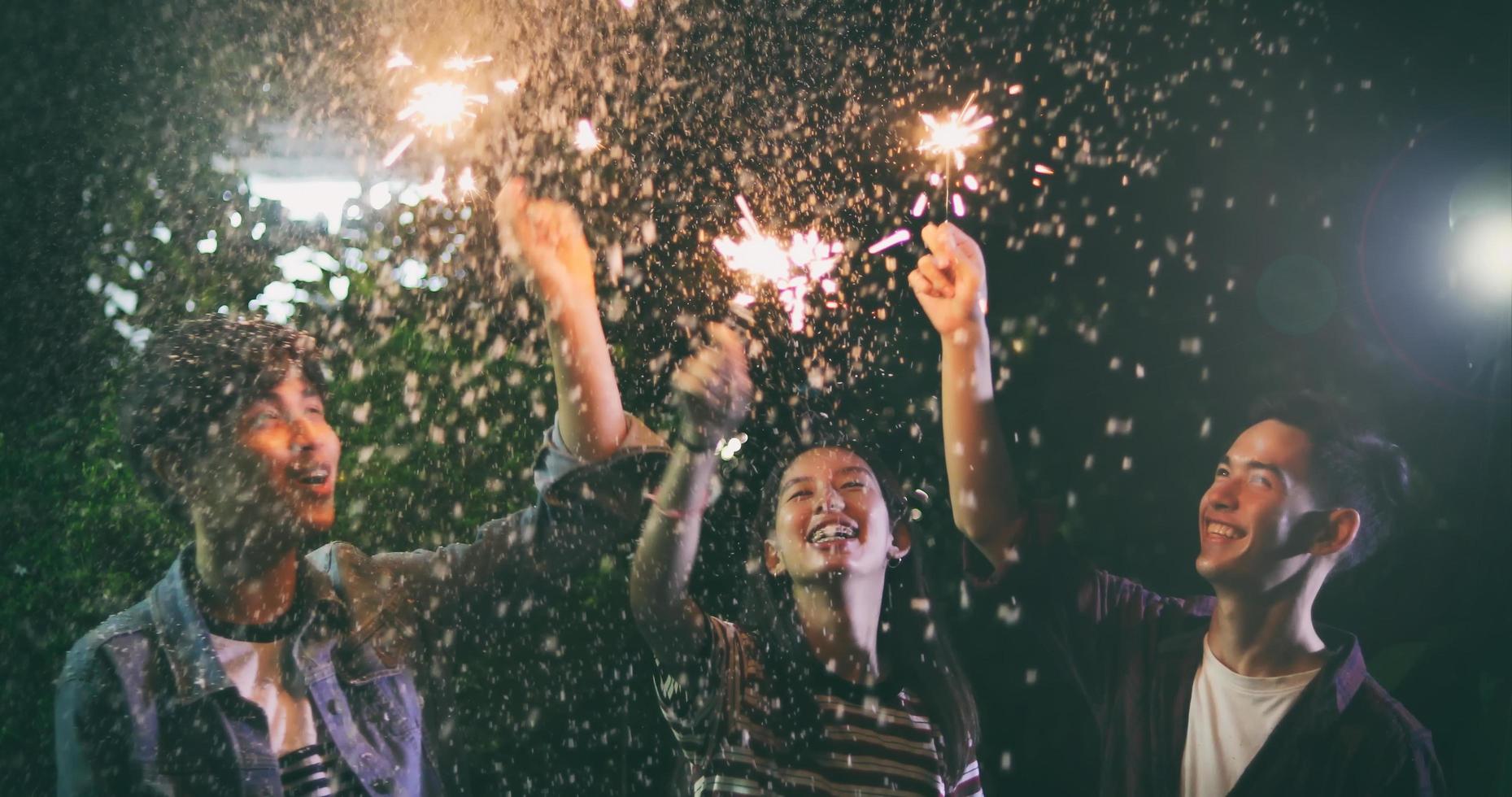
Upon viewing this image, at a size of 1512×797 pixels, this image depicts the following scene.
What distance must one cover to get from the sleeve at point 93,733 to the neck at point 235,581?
→ 0.67 ft

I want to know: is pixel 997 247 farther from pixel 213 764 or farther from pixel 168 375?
pixel 213 764

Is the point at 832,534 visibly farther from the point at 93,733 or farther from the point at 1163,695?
the point at 93,733

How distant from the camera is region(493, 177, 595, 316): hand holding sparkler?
2133 mm

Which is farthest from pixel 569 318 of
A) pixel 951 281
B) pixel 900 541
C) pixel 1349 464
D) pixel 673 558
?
pixel 1349 464

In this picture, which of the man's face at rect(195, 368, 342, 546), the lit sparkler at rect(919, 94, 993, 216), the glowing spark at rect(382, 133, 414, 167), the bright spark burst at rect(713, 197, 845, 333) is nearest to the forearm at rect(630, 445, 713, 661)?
the man's face at rect(195, 368, 342, 546)

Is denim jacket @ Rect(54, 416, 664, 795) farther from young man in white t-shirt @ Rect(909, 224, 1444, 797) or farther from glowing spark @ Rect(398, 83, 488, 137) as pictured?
glowing spark @ Rect(398, 83, 488, 137)

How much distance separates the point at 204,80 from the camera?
2.94m

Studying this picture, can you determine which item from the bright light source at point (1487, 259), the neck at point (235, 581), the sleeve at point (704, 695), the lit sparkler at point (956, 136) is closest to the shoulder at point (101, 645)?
the neck at point (235, 581)

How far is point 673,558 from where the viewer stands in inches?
85.0

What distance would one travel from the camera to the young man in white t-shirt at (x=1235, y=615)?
7.87 feet

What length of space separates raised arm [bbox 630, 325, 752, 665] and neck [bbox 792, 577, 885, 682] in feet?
1.04

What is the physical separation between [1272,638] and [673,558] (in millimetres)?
1564

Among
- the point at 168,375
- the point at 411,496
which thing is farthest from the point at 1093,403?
the point at 168,375

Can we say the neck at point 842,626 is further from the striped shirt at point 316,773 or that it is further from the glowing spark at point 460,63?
the glowing spark at point 460,63
